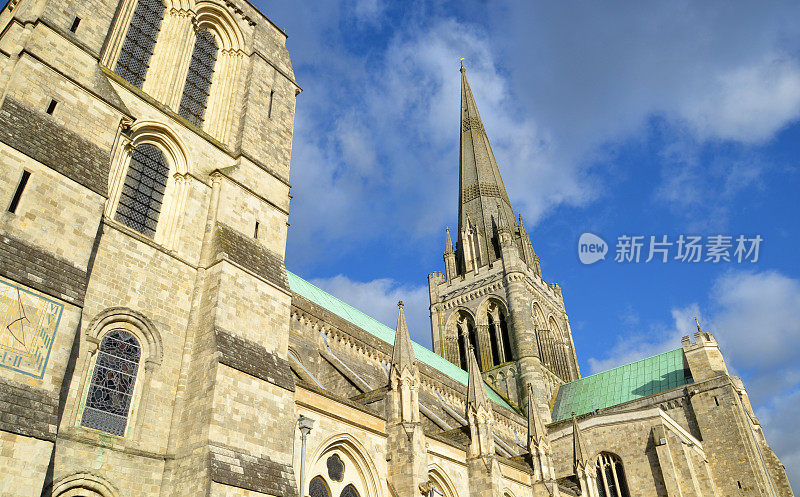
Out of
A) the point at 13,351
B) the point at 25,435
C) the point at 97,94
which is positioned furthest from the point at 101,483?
the point at 97,94

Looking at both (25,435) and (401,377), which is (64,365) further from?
(401,377)

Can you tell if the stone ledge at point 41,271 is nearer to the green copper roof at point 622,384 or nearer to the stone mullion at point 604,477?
the stone mullion at point 604,477

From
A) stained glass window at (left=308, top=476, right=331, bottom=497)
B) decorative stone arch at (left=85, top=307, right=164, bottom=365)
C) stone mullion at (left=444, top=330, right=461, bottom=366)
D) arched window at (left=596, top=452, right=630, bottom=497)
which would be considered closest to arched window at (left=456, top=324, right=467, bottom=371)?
stone mullion at (left=444, top=330, right=461, bottom=366)

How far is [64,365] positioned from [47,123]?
5.14m

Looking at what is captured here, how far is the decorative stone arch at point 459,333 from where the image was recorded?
144 feet

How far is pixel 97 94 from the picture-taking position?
13.1m

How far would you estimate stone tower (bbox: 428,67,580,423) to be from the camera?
4028 cm

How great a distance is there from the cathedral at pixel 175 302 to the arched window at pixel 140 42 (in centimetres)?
6

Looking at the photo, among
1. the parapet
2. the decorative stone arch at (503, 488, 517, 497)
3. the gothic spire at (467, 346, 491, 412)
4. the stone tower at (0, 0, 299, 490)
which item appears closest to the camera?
the stone tower at (0, 0, 299, 490)

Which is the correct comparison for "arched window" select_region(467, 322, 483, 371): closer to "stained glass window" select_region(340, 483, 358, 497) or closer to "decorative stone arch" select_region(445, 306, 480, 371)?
"decorative stone arch" select_region(445, 306, 480, 371)

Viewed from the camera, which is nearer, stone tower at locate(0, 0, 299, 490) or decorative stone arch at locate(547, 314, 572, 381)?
stone tower at locate(0, 0, 299, 490)

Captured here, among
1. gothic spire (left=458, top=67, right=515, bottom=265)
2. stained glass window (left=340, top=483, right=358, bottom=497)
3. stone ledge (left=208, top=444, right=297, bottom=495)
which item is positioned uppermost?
gothic spire (left=458, top=67, right=515, bottom=265)

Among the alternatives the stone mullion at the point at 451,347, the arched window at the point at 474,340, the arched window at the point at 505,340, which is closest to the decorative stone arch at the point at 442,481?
the arched window at the point at 505,340

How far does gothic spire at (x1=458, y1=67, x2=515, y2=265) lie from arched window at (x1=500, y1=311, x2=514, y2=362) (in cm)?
541
